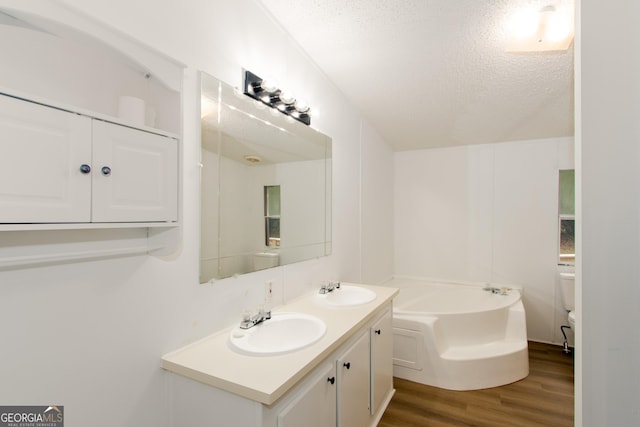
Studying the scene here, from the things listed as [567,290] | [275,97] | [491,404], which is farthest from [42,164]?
[567,290]

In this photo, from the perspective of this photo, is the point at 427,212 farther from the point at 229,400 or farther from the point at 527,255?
the point at 229,400

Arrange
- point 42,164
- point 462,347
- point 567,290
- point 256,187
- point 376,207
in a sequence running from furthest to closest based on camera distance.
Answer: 1. point 376,207
2. point 567,290
3. point 462,347
4. point 256,187
5. point 42,164

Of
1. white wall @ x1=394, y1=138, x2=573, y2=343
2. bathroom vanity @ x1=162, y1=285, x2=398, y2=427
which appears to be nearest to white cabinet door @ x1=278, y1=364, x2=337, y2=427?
bathroom vanity @ x1=162, y1=285, x2=398, y2=427

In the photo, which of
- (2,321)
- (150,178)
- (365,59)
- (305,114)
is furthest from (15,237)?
(365,59)

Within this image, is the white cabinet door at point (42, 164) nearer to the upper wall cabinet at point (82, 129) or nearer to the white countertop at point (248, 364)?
the upper wall cabinet at point (82, 129)

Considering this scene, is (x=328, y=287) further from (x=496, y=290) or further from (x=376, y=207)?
(x=496, y=290)

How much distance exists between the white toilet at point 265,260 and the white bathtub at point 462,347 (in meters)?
1.51

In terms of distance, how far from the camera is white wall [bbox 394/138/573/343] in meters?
A: 3.40

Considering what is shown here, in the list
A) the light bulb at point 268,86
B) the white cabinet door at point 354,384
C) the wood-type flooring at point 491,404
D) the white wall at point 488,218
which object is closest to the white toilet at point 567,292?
the white wall at point 488,218

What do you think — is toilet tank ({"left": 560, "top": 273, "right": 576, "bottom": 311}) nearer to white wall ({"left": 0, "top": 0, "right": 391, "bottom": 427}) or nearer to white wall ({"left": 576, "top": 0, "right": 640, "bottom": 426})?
white wall ({"left": 0, "top": 0, "right": 391, "bottom": 427})

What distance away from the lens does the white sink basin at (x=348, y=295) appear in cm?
216

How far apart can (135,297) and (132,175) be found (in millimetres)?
472

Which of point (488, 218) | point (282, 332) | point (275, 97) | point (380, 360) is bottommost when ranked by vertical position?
point (380, 360)

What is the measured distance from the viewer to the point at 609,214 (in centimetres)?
53
